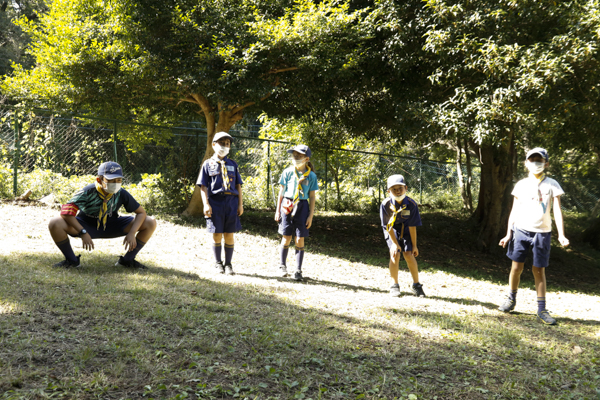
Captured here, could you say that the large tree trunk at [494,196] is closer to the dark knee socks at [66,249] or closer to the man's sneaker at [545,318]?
the man's sneaker at [545,318]

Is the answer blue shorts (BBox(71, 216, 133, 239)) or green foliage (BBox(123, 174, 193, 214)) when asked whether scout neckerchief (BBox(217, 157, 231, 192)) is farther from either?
green foliage (BBox(123, 174, 193, 214))

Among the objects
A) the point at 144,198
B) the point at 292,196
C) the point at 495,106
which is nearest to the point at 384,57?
the point at 495,106

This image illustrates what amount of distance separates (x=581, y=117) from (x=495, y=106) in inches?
84.1

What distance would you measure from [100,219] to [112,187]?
45cm

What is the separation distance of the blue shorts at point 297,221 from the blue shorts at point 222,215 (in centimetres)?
63

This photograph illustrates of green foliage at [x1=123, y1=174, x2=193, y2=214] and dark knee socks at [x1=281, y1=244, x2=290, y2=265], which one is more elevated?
green foliage at [x1=123, y1=174, x2=193, y2=214]

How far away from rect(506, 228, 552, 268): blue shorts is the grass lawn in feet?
2.36

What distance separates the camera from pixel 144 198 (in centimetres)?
1123

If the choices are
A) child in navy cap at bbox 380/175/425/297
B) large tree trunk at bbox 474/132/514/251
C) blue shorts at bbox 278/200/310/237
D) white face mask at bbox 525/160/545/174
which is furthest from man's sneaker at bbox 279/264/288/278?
large tree trunk at bbox 474/132/514/251

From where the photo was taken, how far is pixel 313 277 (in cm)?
706

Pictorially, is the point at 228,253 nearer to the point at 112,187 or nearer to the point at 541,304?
the point at 112,187

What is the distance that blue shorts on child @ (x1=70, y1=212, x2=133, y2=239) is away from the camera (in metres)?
5.57

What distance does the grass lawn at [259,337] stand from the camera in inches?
116

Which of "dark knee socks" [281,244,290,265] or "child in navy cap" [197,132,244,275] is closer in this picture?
"child in navy cap" [197,132,244,275]
